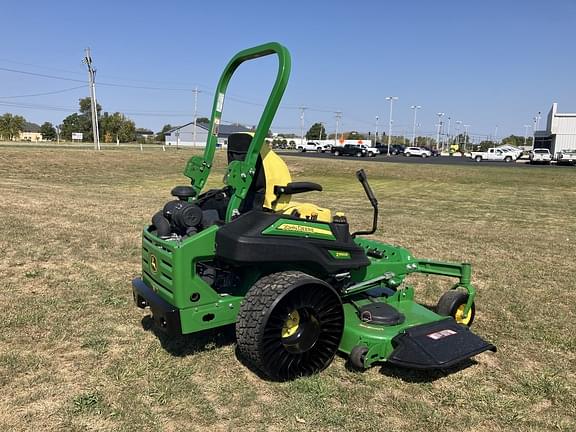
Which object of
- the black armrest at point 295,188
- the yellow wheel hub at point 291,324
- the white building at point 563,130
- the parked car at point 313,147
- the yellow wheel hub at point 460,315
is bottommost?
the yellow wheel hub at point 460,315

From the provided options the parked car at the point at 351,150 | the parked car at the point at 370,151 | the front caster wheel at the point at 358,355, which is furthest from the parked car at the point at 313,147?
the front caster wheel at the point at 358,355

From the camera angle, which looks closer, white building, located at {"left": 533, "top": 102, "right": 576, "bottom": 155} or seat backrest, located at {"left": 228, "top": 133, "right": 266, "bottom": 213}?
seat backrest, located at {"left": 228, "top": 133, "right": 266, "bottom": 213}

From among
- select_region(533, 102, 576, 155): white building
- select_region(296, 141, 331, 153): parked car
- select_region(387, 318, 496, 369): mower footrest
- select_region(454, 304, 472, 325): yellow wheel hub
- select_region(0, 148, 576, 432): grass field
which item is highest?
select_region(533, 102, 576, 155): white building

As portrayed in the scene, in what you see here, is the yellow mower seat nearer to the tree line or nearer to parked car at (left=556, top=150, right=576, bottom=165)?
parked car at (left=556, top=150, right=576, bottom=165)

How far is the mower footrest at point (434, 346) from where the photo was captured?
346cm

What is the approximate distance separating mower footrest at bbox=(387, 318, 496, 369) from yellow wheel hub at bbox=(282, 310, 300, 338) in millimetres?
713

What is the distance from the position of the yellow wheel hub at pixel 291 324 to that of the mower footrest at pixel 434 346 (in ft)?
2.34

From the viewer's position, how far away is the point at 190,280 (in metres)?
3.45

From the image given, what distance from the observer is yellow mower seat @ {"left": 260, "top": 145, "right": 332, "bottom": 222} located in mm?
3857

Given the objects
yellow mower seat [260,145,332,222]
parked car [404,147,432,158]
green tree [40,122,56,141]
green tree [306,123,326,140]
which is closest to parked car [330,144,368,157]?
parked car [404,147,432,158]

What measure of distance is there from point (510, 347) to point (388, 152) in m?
60.2

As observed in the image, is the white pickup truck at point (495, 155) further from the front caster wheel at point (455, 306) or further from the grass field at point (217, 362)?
the front caster wheel at point (455, 306)

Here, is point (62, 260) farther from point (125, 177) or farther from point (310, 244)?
point (125, 177)

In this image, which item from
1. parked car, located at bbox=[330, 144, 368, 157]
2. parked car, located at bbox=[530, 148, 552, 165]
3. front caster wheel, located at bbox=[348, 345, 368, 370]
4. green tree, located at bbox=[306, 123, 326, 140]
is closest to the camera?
front caster wheel, located at bbox=[348, 345, 368, 370]
